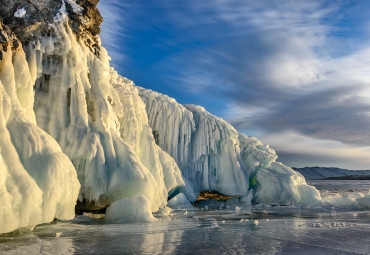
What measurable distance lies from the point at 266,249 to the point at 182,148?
16729 millimetres

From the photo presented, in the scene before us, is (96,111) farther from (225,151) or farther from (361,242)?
(225,151)

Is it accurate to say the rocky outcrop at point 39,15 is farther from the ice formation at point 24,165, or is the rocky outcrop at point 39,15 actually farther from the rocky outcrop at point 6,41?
the ice formation at point 24,165

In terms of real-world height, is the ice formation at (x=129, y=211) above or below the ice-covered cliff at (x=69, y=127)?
below

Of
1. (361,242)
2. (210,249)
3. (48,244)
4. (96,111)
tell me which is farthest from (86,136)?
(361,242)

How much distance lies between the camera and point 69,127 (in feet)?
44.7

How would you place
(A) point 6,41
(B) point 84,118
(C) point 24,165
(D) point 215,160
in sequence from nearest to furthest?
(C) point 24,165 → (A) point 6,41 → (B) point 84,118 → (D) point 215,160

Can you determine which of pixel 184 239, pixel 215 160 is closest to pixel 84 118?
pixel 184 239

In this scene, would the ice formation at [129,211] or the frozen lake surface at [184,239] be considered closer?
the frozen lake surface at [184,239]

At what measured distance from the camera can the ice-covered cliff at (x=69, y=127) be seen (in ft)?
32.0

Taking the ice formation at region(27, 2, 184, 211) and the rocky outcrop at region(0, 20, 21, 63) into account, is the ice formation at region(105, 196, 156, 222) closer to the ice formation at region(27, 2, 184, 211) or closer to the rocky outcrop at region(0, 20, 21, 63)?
the ice formation at region(27, 2, 184, 211)

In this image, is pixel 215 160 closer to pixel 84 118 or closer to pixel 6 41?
pixel 84 118

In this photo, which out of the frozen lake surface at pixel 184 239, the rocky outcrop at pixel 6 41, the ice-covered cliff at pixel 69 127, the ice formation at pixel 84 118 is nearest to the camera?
the frozen lake surface at pixel 184 239

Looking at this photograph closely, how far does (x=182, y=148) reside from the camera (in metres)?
24.5

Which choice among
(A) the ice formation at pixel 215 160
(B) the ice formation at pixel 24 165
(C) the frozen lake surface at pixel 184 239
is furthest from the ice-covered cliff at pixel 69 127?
(C) the frozen lake surface at pixel 184 239
